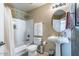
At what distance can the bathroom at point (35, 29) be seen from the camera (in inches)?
44.7

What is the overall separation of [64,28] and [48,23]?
15 centimetres

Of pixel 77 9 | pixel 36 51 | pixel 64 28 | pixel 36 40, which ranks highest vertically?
pixel 77 9

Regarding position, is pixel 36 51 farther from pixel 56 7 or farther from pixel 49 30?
pixel 56 7

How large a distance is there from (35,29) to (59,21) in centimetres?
23

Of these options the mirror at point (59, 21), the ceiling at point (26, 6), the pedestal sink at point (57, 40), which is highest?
the ceiling at point (26, 6)

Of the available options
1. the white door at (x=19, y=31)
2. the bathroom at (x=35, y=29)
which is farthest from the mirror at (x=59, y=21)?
the white door at (x=19, y=31)

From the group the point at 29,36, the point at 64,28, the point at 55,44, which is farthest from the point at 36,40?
the point at 64,28

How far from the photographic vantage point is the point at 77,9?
3.75ft

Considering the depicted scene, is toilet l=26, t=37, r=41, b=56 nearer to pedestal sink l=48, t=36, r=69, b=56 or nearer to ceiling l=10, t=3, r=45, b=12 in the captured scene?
pedestal sink l=48, t=36, r=69, b=56

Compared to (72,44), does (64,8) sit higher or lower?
higher

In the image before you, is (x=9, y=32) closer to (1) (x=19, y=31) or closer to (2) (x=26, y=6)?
(1) (x=19, y=31)

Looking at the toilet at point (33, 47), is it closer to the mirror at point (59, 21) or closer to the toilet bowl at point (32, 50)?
the toilet bowl at point (32, 50)

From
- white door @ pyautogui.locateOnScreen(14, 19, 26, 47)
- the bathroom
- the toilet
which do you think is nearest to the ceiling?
the bathroom

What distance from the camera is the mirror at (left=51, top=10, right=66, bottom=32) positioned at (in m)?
1.14
